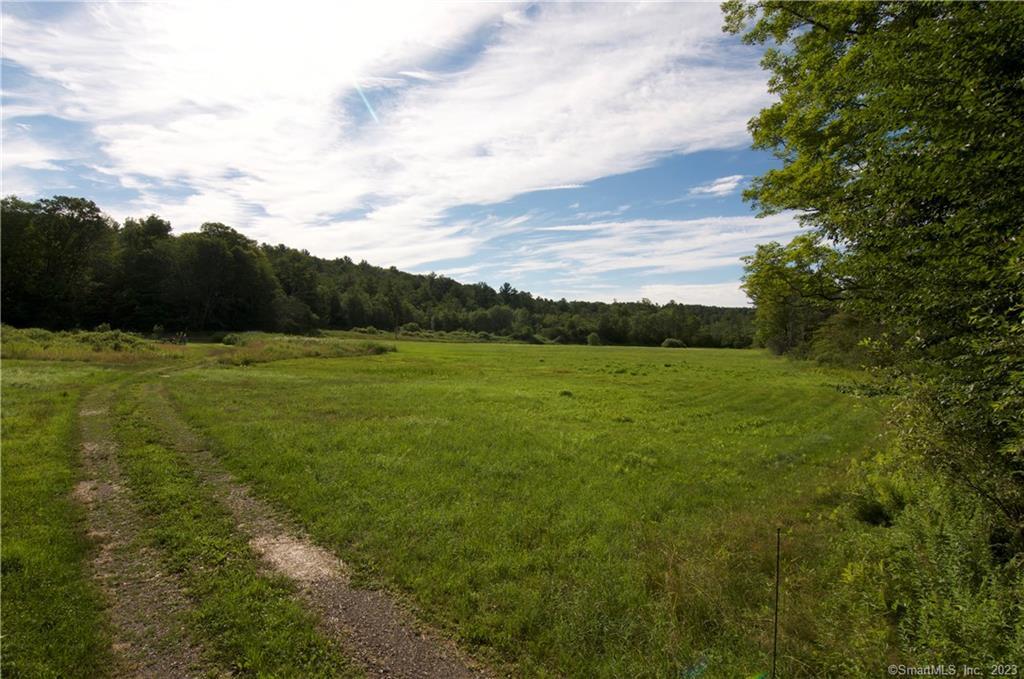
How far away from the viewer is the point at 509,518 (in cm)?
956

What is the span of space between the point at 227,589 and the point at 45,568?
9.81 ft

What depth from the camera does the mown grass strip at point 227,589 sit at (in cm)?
536

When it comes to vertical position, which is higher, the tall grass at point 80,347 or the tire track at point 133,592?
the tall grass at point 80,347

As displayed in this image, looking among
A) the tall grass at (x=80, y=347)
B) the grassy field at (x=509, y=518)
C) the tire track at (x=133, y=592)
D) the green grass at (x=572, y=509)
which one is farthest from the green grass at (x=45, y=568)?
the tall grass at (x=80, y=347)

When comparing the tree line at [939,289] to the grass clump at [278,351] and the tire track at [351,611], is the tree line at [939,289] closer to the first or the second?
the tire track at [351,611]

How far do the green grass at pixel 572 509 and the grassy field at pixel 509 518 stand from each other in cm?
4

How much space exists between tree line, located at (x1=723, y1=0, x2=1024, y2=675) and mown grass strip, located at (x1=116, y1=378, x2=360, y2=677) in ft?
20.0

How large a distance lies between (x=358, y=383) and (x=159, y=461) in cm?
1955

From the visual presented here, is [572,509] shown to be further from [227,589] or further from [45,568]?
[45,568]

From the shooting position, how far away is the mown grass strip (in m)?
5.36

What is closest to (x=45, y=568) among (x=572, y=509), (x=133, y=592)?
(x=133, y=592)

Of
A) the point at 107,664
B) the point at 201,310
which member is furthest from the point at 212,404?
the point at 201,310

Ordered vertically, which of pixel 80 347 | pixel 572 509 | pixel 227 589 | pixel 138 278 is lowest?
pixel 572 509

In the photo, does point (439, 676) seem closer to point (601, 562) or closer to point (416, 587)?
point (416, 587)
